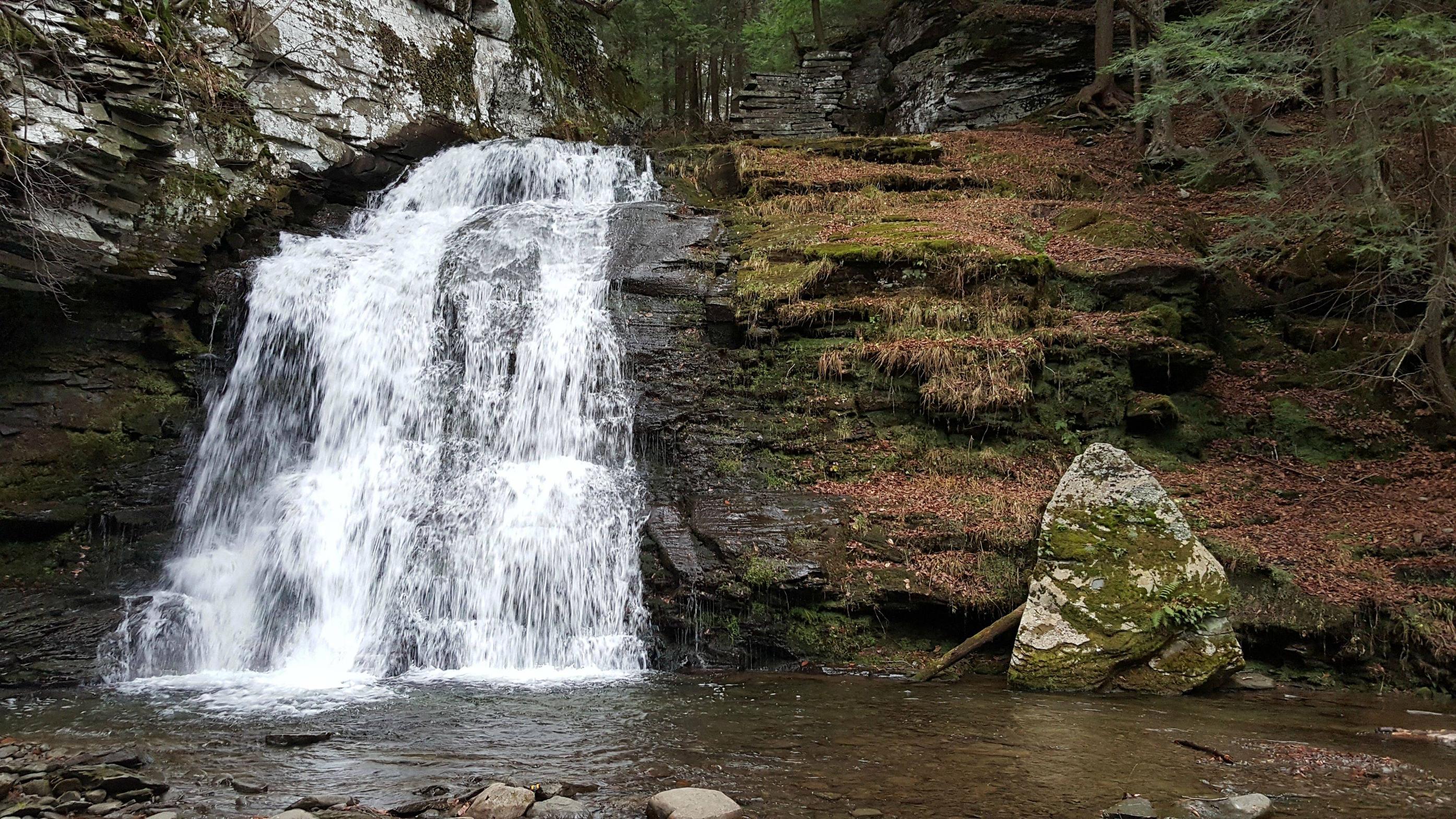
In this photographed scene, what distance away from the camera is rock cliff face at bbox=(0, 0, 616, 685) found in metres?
7.81

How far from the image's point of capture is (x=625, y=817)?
3.59 metres

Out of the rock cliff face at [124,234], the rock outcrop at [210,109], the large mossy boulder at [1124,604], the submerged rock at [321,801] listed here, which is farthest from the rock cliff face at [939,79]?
the submerged rock at [321,801]

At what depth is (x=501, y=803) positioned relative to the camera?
11.9 ft

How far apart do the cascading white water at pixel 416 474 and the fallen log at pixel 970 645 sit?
8.58 ft

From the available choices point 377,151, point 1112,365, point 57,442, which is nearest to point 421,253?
point 377,151

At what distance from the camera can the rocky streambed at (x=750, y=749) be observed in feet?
12.4

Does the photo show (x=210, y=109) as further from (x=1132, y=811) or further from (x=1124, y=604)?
(x=1132, y=811)

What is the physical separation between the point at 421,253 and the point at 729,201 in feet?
15.7

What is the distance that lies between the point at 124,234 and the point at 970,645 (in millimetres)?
10141

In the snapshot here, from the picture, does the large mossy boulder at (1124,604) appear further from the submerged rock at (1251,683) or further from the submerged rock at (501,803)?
the submerged rock at (501,803)

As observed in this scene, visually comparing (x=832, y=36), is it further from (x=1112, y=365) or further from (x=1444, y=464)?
(x=1444, y=464)

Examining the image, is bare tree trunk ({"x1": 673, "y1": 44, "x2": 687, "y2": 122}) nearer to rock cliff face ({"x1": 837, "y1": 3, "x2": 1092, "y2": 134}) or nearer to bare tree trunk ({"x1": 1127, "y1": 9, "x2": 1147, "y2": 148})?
rock cliff face ({"x1": 837, "y1": 3, "x2": 1092, "y2": 134})

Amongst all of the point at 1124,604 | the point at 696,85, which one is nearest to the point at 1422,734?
the point at 1124,604

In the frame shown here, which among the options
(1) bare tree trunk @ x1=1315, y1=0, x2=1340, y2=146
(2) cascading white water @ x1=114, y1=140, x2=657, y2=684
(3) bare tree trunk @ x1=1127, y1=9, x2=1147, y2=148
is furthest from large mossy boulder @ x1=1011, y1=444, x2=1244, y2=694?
(3) bare tree trunk @ x1=1127, y1=9, x2=1147, y2=148
